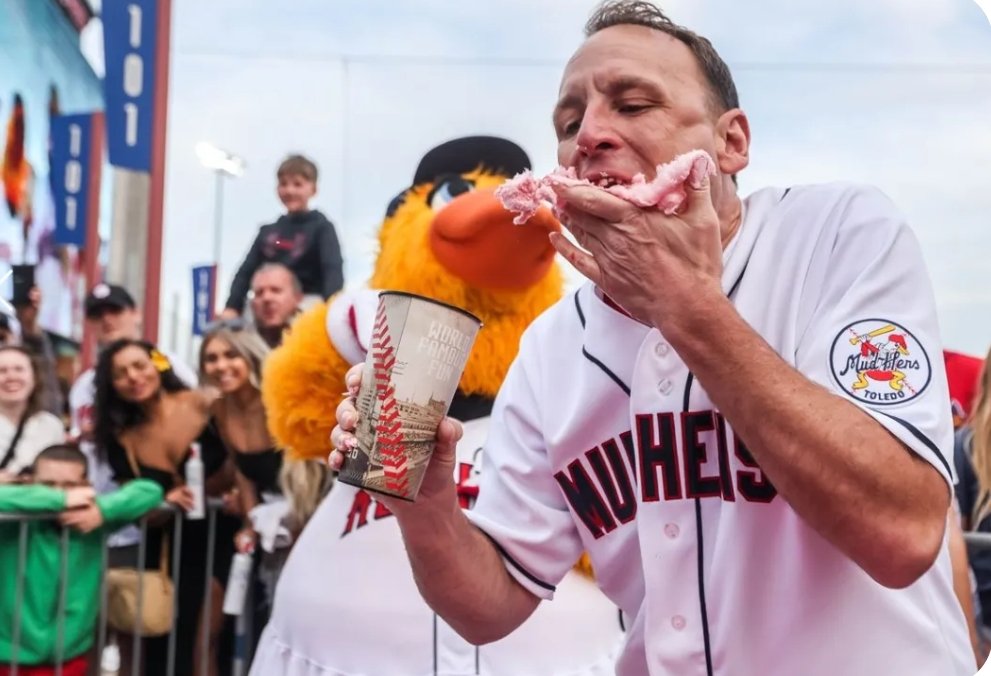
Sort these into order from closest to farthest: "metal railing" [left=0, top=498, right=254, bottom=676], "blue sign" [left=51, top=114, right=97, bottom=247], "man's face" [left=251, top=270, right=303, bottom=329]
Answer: "metal railing" [left=0, top=498, right=254, bottom=676] → "man's face" [left=251, top=270, right=303, bottom=329] → "blue sign" [left=51, top=114, right=97, bottom=247]

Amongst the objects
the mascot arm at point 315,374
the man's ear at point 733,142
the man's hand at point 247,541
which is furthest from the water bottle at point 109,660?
the man's ear at point 733,142

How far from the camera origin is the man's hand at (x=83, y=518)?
Result: 3.14 m

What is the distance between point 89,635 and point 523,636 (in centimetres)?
167

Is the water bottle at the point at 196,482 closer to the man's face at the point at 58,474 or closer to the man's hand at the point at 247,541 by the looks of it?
the man's hand at the point at 247,541

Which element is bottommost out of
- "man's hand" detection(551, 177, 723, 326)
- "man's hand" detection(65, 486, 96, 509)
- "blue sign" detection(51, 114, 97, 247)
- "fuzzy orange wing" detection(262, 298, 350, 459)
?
"man's hand" detection(65, 486, 96, 509)

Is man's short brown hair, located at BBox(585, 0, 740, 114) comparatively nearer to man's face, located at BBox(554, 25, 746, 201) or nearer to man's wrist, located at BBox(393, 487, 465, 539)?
man's face, located at BBox(554, 25, 746, 201)

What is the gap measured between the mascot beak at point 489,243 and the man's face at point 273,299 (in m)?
1.56

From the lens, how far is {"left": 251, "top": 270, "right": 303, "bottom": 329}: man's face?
375 centimetres

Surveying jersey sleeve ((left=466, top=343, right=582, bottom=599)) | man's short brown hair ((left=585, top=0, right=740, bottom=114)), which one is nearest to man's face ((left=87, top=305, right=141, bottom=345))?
jersey sleeve ((left=466, top=343, right=582, bottom=599))

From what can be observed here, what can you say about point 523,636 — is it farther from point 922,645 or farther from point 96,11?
point 96,11

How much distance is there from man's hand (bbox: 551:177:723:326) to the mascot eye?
1.42m

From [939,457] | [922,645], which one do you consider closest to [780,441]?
[939,457]

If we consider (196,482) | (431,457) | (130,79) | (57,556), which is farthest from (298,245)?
(431,457)

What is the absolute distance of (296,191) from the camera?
4070mm
